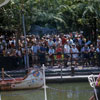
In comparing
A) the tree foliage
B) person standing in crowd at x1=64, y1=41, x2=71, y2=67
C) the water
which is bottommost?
the water

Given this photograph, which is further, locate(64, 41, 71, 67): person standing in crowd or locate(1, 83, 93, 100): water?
locate(64, 41, 71, 67): person standing in crowd

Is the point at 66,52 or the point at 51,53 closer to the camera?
the point at 51,53

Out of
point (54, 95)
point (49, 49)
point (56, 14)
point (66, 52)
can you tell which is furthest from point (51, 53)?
point (56, 14)

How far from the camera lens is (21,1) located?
68.9 feet

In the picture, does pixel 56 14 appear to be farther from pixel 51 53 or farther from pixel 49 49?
pixel 51 53

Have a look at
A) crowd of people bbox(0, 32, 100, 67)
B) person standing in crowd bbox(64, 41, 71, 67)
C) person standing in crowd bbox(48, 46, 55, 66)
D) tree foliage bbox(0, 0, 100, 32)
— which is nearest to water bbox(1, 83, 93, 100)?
person standing in crowd bbox(64, 41, 71, 67)

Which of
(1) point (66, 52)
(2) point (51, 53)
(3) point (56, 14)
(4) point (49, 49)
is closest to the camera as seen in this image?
(2) point (51, 53)

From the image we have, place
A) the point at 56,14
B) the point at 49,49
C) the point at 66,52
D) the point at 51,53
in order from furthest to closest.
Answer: the point at 56,14
the point at 66,52
the point at 49,49
the point at 51,53

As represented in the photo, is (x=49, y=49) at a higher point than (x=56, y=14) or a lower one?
lower

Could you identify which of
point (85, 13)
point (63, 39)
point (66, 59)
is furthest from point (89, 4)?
point (66, 59)

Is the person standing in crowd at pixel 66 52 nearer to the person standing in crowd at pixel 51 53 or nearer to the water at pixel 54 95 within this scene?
the person standing in crowd at pixel 51 53

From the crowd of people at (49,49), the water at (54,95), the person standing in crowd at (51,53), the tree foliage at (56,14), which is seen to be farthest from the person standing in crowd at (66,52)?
the tree foliage at (56,14)

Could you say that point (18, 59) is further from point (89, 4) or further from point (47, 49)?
point (89, 4)

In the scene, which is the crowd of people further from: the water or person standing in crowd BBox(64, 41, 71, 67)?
the water
